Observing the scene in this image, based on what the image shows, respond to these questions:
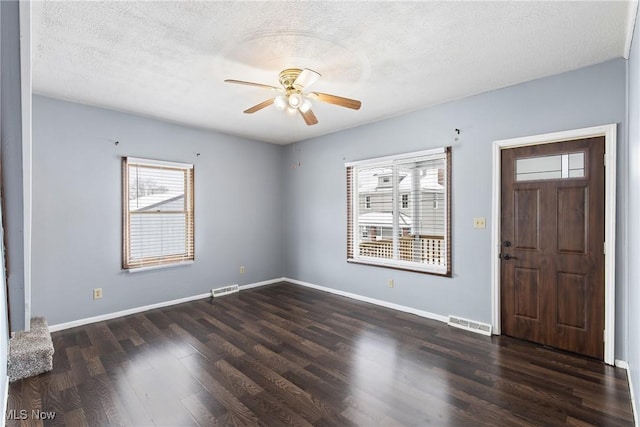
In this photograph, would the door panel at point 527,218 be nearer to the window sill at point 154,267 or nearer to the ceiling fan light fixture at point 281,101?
the ceiling fan light fixture at point 281,101

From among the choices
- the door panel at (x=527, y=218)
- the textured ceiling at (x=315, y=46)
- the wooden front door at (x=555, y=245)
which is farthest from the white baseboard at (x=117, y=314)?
the door panel at (x=527, y=218)

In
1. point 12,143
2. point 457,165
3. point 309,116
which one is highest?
point 309,116

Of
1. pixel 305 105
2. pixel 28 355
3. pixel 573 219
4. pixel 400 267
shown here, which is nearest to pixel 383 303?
pixel 400 267

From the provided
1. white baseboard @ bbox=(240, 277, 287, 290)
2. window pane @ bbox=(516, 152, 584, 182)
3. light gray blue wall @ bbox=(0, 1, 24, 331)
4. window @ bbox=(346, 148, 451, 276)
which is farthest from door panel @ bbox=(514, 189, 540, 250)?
light gray blue wall @ bbox=(0, 1, 24, 331)

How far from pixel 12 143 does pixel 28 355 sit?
1.79 m

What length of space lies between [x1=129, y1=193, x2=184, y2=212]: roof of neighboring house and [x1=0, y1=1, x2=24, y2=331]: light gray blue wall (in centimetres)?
185

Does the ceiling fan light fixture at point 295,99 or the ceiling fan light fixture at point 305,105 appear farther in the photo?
the ceiling fan light fixture at point 305,105

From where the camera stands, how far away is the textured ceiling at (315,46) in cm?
207

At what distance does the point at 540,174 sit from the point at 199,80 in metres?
3.56

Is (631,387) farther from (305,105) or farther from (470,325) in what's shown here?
(305,105)

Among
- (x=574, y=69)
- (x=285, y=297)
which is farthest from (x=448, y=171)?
(x=285, y=297)

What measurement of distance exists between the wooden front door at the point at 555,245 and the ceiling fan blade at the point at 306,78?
89.5 inches

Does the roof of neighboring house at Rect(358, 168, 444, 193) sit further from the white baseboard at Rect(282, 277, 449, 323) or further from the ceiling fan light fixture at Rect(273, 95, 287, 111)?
the ceiling fan light fixture at Rect(273, 95, 287, 111)

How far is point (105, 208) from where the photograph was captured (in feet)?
13.1
